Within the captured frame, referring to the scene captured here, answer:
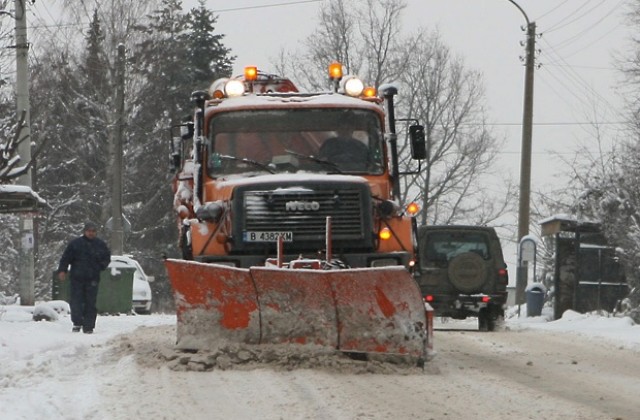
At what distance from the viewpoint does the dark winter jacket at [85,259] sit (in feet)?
56.1

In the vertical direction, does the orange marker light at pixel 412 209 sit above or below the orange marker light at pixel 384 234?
above

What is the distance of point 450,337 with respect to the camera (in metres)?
16.9

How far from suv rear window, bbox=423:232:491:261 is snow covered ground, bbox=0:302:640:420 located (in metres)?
7.56

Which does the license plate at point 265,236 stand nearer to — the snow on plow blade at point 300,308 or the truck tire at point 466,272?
the snow on plow blade at point 300,308

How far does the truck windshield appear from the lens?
13086 mm

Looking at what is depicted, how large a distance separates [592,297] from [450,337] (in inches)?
313

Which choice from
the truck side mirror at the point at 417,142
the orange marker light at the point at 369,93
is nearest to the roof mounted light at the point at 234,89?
the orange marker light at the point at 369,93

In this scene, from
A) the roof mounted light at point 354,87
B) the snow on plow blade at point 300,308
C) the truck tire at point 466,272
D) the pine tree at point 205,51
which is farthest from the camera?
the pine tree at point 205,51

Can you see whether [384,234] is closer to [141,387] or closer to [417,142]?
[417,142]

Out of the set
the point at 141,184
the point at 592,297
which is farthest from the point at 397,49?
the point at 592,297

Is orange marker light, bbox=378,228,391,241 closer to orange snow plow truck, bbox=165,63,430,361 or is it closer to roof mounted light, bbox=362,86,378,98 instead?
orange snow plow truck, bbox=165,63,430,361

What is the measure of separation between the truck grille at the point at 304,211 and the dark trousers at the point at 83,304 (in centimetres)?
516

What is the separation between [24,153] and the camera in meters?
23.8

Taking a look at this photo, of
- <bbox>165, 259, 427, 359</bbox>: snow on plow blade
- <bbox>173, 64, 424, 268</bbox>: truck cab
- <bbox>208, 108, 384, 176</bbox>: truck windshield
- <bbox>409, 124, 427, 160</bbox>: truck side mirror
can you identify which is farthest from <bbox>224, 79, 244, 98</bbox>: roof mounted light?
<bbox>165, 259, 427, 359</bbox>: snow on plow blade
